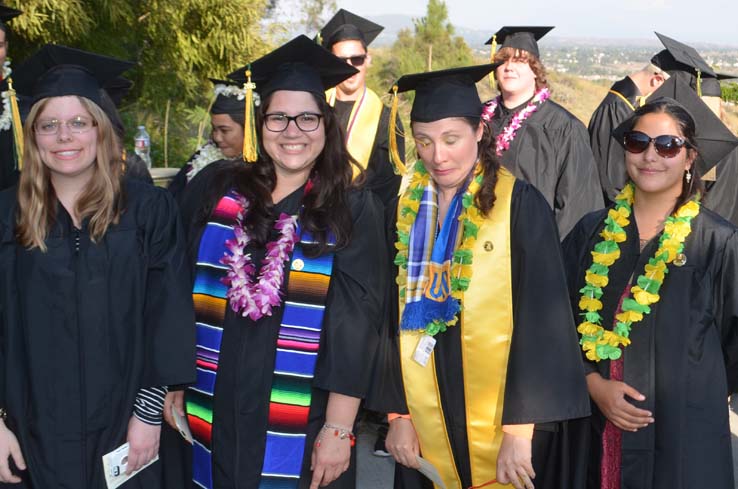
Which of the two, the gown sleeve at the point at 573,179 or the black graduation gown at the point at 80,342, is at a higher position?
the gown sleeve at the point at 573,179

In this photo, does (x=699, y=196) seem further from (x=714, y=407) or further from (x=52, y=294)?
(x=52, y=294)

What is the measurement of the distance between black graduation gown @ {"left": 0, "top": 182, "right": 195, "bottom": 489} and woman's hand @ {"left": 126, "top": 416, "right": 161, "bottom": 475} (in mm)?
31

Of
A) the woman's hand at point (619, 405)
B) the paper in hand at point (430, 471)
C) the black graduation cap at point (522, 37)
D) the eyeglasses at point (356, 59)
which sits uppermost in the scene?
the black graduation cap at point (522, 37)

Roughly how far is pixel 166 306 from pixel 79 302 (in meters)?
0.27

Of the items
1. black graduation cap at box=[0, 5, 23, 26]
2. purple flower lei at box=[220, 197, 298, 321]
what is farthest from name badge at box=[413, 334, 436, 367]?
black graduation cap at box=[0, 5, 23, 26]

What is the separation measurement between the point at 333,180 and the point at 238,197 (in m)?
0.34

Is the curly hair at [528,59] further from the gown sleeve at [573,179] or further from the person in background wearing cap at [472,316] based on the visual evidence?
the person in background wearing cap at [472,316]

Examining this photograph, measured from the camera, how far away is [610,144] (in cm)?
557

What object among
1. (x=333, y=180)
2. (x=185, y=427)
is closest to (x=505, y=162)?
(x=333, y=180)

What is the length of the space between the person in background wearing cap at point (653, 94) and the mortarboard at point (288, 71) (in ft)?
9.89

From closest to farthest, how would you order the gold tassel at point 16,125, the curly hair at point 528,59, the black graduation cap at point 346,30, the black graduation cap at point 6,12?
the gold tassel at point 16,125
the black graduation cap at point 6,12
the curly hair at point 528,59
the black graduation cap at point 346,30

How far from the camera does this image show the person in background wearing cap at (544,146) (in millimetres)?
4520

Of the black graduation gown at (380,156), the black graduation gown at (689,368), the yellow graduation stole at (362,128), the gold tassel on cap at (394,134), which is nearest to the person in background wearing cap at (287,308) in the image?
the gold tassel on cap at (394,134)

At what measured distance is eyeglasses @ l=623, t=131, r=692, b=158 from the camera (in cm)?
268
